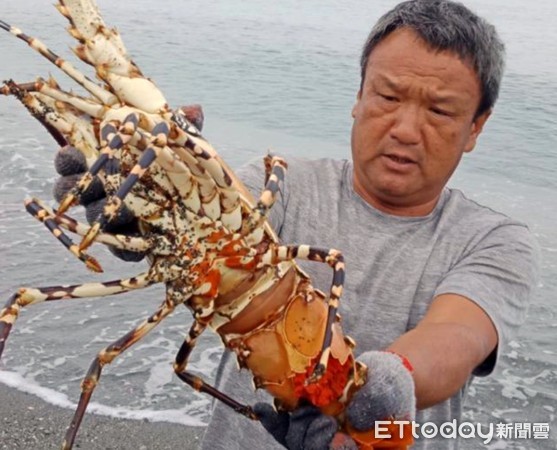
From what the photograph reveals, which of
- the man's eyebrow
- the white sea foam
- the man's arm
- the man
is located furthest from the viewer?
the white sea foam

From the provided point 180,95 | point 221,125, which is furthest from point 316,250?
point 180,95

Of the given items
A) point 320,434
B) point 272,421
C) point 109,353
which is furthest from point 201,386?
point 320,434

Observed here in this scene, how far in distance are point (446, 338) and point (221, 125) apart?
12486 mm

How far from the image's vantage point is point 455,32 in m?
3.35

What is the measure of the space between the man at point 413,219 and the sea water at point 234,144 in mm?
3415

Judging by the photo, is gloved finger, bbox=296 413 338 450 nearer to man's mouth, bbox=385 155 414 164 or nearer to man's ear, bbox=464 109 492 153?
man's mouth, bbox=385 155 414 164

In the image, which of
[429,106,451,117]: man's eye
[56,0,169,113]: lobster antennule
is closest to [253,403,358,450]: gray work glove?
[56,0,169,113]: lobster antennule

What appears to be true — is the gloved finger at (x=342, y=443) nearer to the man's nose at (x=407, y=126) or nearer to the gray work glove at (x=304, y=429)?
the gray work glove at (x=304, y=429)

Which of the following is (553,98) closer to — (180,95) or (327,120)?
(327,120)

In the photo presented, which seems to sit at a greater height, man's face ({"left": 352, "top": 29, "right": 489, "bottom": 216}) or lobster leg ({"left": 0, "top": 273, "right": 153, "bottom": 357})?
man's face ({"left": 352, "top": 29, "right": 489, "bottom": 216})

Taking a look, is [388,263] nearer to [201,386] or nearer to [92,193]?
[201,386]

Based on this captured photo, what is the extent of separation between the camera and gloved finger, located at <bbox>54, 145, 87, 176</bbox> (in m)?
3.00

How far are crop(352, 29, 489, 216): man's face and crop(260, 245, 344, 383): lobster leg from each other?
69 centimetres

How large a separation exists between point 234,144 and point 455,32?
10455 millimetres
